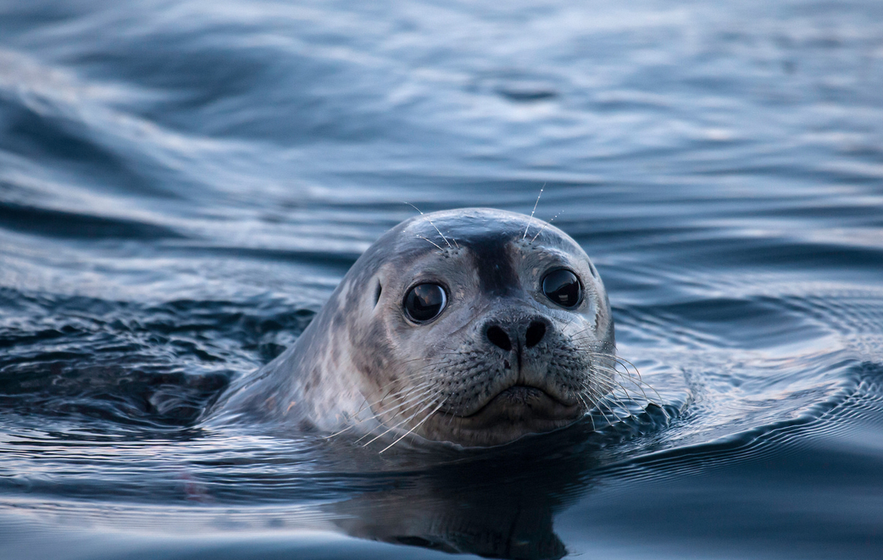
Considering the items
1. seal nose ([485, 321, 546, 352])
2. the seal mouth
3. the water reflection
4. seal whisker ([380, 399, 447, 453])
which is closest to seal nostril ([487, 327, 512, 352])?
seal nose ([485, 321, 546, 352])

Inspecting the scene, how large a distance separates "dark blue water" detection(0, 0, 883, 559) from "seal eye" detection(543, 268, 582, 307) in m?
0.43

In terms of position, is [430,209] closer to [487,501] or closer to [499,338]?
[499,338]

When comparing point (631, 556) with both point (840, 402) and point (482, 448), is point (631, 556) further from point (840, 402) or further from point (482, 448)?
point (840, 402)

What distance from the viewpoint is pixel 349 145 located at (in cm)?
923

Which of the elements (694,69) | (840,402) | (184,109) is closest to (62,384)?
(840,402)

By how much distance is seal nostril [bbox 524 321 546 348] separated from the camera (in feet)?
10.0

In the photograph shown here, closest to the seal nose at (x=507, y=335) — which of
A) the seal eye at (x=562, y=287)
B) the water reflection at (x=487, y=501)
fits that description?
the seal eye at (x=562, y=287)

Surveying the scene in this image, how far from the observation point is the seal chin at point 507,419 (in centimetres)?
314

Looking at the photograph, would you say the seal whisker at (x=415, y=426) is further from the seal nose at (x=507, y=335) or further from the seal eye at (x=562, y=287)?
the seal eye at (x=562, y=287)

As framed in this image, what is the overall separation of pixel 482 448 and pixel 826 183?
495 centimetres

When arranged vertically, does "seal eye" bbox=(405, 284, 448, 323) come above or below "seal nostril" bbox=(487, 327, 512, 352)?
above

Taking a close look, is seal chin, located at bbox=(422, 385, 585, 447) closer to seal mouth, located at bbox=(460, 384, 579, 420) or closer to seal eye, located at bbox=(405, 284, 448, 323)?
seal mouth, located at bbox=(460, 384, 579, 420)

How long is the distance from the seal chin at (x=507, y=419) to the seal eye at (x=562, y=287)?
0.32 metres

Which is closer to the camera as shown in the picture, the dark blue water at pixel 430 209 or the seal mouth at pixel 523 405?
the dark blue water at pixel 430 209
